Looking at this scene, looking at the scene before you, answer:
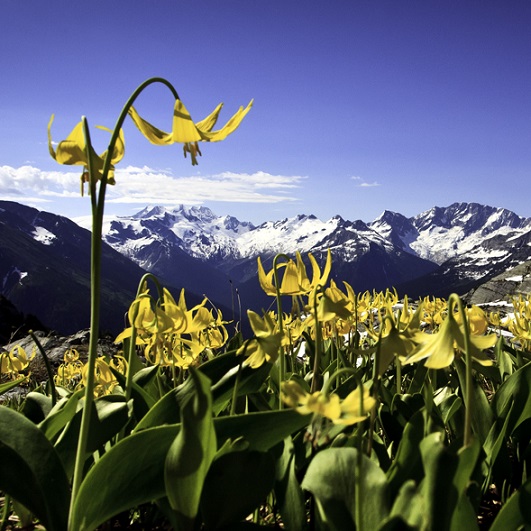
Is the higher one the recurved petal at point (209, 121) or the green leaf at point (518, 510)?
the recurved petal at point (209, 121)

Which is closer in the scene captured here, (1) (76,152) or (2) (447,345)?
(2) (447,345)

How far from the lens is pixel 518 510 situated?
1.05m

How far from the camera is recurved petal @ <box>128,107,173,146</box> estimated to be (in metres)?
1.27

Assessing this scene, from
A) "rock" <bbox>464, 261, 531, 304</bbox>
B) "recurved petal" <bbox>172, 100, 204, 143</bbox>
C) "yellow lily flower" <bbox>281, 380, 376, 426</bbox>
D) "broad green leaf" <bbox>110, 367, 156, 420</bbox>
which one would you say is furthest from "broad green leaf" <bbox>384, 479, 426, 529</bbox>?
"rock" <bbox>464, 261, 531, 304</bbox>

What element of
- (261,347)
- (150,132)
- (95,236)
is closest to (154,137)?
(150,132)

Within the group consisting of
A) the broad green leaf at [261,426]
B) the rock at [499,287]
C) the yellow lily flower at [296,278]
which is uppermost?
the yellow lily flower at [296,278]

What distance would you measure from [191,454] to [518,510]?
0.66 metres

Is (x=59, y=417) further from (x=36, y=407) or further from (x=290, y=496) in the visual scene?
(x=290, y=496)

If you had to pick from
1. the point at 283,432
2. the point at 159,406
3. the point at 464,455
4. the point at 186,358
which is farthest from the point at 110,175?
the point at 186,358

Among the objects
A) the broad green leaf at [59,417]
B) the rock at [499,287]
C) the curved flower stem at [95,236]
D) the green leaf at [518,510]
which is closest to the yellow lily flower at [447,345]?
the green leaf at [518,510]

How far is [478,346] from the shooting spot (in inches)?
40.8

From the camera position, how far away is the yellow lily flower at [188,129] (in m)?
1.20

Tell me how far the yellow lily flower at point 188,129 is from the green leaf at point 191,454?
1.82 feet

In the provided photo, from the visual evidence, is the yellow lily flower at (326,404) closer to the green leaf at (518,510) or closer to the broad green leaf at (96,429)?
the green leaf at (518,510)
